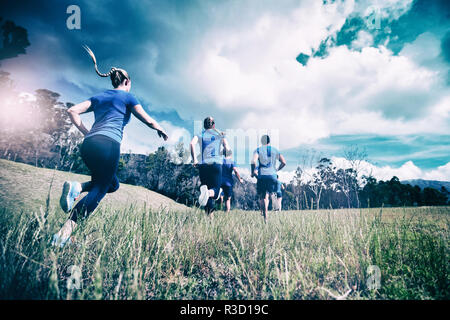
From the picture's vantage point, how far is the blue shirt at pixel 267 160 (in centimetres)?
474

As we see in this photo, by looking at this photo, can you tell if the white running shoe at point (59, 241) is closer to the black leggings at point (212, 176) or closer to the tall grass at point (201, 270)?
the tall grass at point (201, 270)

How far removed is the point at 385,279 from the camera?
1.38m

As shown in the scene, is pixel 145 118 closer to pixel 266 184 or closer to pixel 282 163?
pixel 266 184

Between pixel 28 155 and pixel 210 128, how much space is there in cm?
2853

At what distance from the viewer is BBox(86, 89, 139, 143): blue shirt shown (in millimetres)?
2002

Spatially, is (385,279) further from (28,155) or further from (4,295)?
(28,155)

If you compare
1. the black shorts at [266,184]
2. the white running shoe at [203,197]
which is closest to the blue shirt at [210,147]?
the white running shoe at [203,197]

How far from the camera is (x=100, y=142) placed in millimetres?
1928

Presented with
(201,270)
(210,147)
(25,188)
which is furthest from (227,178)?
(25,188)

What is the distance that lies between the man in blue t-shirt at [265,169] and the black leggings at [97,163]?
346 cm

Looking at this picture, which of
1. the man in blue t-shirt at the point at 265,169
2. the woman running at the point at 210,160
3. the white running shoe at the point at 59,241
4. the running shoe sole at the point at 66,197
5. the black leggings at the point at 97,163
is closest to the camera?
the white running shoe at the point at 59,241

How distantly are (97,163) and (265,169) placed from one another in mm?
3734
